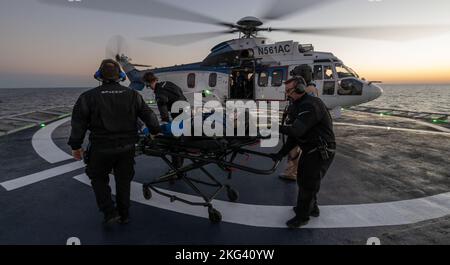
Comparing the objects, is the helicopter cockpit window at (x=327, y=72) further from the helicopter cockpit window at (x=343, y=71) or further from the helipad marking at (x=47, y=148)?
the helipad marking at (x=47, y=148)

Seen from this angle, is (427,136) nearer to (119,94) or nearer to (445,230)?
(445,230)

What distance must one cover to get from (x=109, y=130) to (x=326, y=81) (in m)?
9.69

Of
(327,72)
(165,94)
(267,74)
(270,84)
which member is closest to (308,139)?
(165,94)

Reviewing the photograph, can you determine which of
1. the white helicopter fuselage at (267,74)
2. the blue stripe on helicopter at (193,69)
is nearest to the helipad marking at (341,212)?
the white helicopter fuselage at (267,74)

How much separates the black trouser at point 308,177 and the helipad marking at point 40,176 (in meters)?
4.83

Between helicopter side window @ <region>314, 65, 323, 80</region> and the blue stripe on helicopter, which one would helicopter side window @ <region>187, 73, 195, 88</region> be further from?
helicopter side window @ <region>314, 65, 323, 80</region>

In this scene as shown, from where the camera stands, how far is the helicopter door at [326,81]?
1071cm

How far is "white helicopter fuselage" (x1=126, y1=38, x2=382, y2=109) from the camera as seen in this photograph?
421 inches

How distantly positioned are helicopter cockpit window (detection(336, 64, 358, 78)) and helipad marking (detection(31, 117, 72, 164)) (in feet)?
32.9

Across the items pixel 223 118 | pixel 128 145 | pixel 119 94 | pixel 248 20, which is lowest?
pixel 128 145

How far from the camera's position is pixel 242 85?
493 inches
